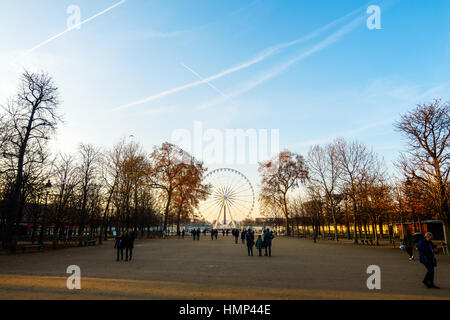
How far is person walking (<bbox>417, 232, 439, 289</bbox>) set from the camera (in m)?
9.62

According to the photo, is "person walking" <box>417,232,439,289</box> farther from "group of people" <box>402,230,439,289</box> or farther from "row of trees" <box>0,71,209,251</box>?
"row of trees" <box>0,71,209,251</box>

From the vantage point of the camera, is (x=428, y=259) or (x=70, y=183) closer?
(x=428, y=259)

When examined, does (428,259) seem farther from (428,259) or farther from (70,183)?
(70,183)

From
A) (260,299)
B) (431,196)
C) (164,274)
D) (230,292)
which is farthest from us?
(431,196)

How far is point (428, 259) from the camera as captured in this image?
388 inches

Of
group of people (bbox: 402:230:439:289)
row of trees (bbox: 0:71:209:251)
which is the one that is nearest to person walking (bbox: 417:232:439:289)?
group of people (bbox: 402:230:439:289)

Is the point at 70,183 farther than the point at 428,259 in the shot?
Yes

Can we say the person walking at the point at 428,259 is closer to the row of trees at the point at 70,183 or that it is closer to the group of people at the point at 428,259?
the group of people at the point at 428,259

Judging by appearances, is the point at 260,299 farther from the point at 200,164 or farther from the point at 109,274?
the point at 200,164

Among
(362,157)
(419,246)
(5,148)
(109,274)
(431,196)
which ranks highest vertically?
(362,157)

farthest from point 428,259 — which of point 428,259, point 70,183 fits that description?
point 70,183

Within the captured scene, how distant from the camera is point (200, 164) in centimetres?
6156
